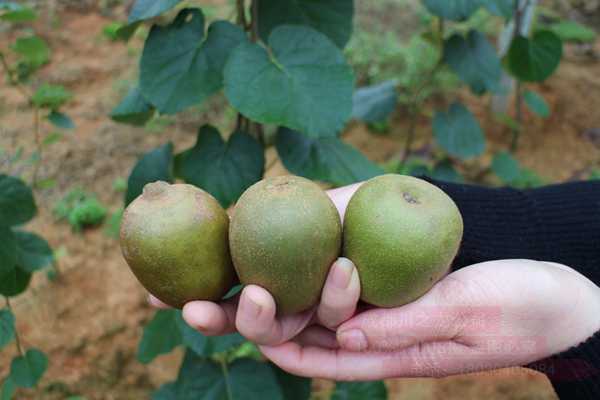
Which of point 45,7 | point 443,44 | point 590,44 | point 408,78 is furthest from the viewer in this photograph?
point 590,44

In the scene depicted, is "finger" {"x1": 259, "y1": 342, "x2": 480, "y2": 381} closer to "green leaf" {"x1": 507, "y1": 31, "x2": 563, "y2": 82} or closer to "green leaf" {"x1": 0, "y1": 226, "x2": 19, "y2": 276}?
"green leaf" {"x1": 0, "y1": 226, "x2": 19, "y2": 276}

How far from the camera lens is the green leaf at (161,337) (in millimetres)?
1620

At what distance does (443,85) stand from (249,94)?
2677mm

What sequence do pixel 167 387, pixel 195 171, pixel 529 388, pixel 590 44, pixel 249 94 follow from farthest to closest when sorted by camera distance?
pixel 590 44 < pixel 529 388 < pixel 167 387 < pixel 195 171 < pixel 249 94

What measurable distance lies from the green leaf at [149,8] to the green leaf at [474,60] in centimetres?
102

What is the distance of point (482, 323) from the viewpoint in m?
1.08

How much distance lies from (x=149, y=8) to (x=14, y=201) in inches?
26.6

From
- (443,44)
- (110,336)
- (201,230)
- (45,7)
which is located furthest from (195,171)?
(45,7)

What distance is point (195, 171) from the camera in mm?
1445

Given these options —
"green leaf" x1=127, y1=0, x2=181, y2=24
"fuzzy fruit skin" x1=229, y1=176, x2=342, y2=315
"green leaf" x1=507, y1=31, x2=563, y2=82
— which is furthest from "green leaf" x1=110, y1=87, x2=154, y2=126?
"green leaf" x1=507, y1=31, x2=563, y2=82

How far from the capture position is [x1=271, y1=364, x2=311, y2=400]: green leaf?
168 centimetres

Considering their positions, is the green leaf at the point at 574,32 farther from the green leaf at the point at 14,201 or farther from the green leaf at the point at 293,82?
the green leaf at the point at 14,201

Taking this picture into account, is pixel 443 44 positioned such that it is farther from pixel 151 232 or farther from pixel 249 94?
pixel 151 232

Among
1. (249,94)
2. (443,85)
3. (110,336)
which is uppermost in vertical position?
(249,94)
